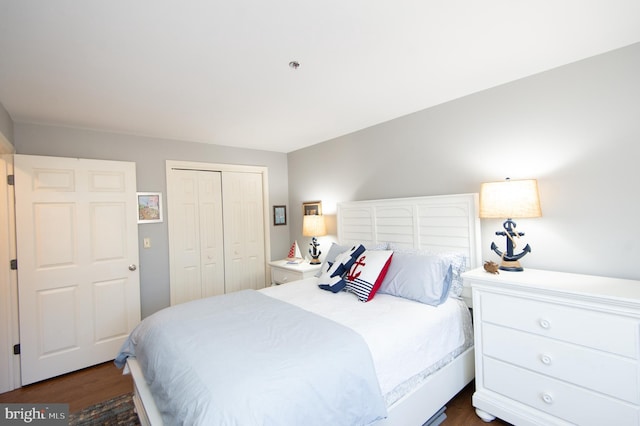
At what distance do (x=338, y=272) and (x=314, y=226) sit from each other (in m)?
1.20

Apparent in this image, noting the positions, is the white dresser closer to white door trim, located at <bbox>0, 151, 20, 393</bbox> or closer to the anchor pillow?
the anchor pillow

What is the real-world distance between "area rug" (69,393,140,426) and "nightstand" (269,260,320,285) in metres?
1.79

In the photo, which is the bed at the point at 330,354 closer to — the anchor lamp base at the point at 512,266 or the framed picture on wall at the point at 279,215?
the anchor lamp base at the point at 512,266

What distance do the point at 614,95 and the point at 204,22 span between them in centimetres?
236

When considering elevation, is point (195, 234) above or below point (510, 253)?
above

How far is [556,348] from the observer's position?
1.67 m

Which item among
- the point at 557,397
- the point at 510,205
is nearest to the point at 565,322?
the point at 557,397

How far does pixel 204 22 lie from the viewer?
1426 millimetres

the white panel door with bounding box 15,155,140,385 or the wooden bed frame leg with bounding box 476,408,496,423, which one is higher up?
the white panel door with bounding box 15,155,140,385

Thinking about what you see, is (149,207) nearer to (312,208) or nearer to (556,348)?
(312,208)

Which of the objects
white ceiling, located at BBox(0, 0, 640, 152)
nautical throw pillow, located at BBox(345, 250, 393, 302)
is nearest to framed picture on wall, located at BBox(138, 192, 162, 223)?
white ceiling, located at BBox(0, 0, 640, 152)

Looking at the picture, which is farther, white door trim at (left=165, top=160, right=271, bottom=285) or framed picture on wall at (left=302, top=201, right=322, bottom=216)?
framed picture on wall at (left=302, top=201, right=322, bottom=216)

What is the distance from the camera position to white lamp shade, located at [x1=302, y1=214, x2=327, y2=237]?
3652mm

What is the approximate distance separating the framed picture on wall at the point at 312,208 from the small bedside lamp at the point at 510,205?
2095mm
